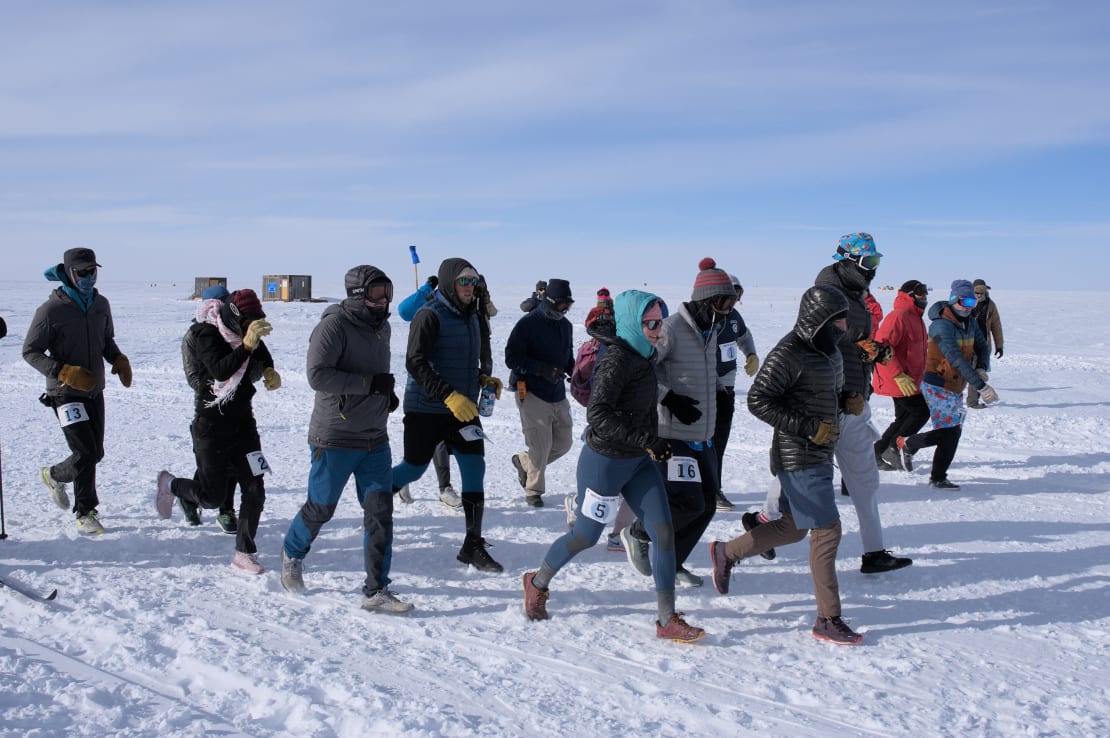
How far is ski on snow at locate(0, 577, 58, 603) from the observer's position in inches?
170

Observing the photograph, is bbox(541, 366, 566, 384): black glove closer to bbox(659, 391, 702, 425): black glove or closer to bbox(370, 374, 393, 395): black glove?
bbox(659, 391, 702, 425): black glove

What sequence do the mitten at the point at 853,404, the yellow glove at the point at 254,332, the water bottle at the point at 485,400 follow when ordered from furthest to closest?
the water bottle at the point at 485,400
the yellow glove at the point at 254,332
the mitten at the point at 853,404

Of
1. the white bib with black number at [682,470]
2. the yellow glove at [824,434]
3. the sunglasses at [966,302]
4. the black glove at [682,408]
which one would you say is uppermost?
the sunglasses at [966,302]

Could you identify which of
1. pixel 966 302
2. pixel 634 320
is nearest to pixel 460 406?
pixel 634 320

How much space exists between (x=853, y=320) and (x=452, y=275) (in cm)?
257

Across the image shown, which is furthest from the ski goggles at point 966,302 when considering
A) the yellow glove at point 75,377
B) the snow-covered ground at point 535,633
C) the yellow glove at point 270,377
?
the yellow glove at point 75,377

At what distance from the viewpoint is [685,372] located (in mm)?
4867

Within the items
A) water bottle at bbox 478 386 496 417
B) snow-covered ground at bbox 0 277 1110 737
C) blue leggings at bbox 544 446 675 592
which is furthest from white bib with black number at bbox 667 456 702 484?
water bottle at bbox 478 386 496 417

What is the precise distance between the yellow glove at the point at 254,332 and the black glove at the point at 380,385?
74 cm

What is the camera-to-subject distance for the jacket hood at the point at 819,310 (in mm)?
4234

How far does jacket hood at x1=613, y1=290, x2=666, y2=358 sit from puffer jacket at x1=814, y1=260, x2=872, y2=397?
5.18 feet

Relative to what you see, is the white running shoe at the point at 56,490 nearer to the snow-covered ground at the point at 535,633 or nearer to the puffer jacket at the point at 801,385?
the snow-covered ground at the point at 535,633

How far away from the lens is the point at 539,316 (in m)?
6.54

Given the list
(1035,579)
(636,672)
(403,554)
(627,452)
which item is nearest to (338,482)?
(403,554)
